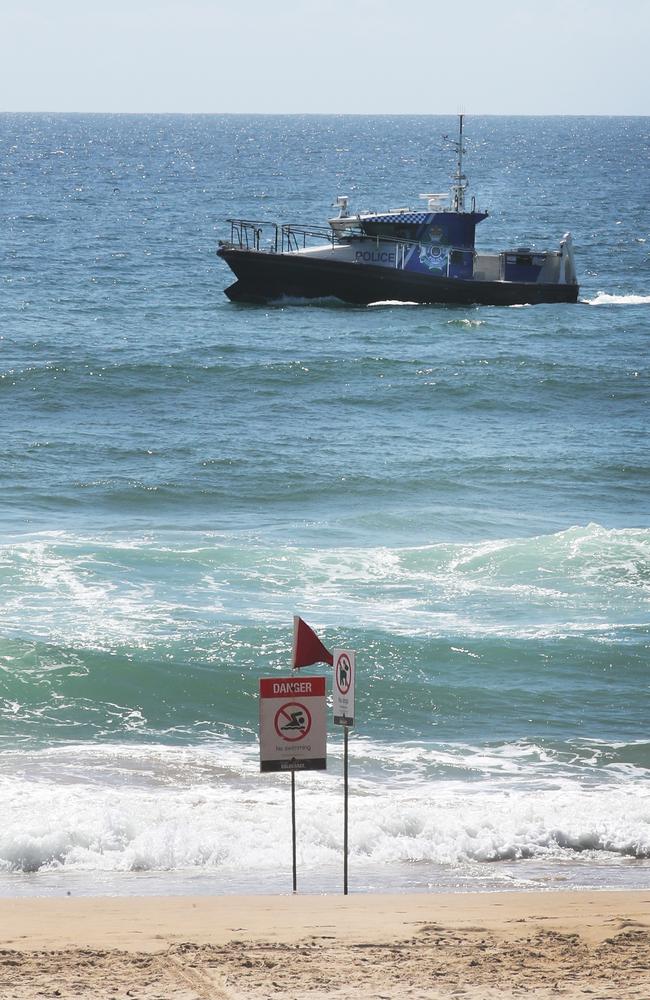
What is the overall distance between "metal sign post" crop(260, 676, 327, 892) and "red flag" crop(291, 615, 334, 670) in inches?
11.6

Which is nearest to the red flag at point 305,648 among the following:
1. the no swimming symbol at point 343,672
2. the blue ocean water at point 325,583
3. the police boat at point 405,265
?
the no swimming symbol at point 343,672

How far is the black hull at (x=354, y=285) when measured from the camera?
41500 millimetres

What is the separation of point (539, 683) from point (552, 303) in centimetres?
2957

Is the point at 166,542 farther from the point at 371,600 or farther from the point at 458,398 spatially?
the point at 458,398

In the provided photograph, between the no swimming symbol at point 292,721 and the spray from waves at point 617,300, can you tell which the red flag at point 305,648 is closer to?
the no swimming symbol at point 292,721

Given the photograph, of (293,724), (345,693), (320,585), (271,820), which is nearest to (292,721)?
(293,724)

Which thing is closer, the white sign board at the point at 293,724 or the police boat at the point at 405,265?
the white sign board at the point at 293,724

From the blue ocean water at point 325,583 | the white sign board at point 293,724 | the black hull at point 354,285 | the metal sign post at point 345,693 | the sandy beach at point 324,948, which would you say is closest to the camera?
the sandy beach at point 324,948

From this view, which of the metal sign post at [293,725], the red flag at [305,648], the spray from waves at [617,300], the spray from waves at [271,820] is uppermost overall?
the spray from waves at [617,300]

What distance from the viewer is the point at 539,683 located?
15.5 m

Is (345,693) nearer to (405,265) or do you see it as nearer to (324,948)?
(324,948)

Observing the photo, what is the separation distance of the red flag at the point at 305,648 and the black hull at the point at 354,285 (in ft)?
104

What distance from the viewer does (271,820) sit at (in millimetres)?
11758

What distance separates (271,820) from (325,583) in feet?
22.9
